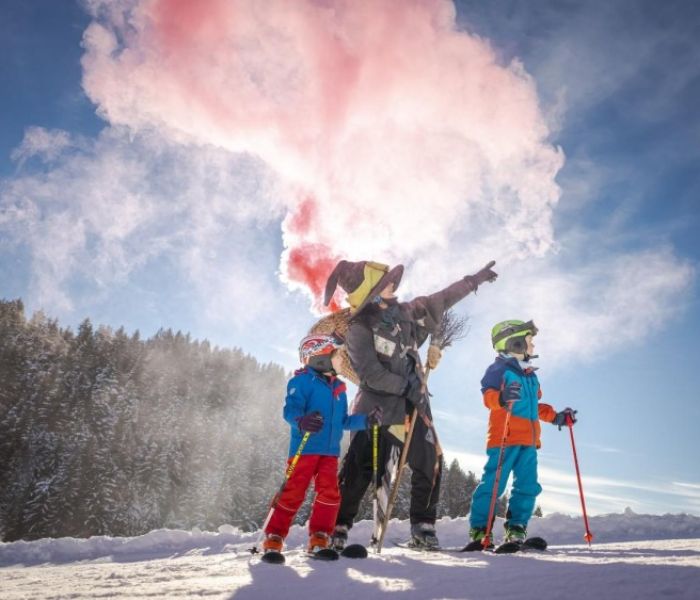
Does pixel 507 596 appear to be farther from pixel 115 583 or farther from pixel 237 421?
pixel 237 421

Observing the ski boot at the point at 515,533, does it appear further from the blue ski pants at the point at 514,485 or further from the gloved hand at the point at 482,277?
the gloved hand at the point at 482,277

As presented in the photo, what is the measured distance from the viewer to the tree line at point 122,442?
52.0 metres

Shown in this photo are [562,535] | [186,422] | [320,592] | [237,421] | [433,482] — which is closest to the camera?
[320,592]

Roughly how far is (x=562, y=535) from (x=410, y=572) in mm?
4126

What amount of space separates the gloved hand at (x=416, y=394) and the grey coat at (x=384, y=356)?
2.1 inches

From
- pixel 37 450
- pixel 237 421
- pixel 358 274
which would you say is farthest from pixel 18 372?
pixel 358 274

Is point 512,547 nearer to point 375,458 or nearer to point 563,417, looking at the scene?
point 375,458

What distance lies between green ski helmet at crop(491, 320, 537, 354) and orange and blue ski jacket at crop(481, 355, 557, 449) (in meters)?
0.14

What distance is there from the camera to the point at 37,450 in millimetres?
57062

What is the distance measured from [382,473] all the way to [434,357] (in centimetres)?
132

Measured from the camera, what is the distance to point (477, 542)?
4137 mm

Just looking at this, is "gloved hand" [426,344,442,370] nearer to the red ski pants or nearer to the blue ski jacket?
the blue ski jacket

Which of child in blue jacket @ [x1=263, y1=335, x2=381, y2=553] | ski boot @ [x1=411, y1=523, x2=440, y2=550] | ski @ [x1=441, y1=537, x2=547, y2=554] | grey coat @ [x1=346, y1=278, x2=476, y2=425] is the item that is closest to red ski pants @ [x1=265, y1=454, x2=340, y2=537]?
child in blue jacket @ [x1=263, y1=335, x2=381, y2=553]

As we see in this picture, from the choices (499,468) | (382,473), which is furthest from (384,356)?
(499,468)
